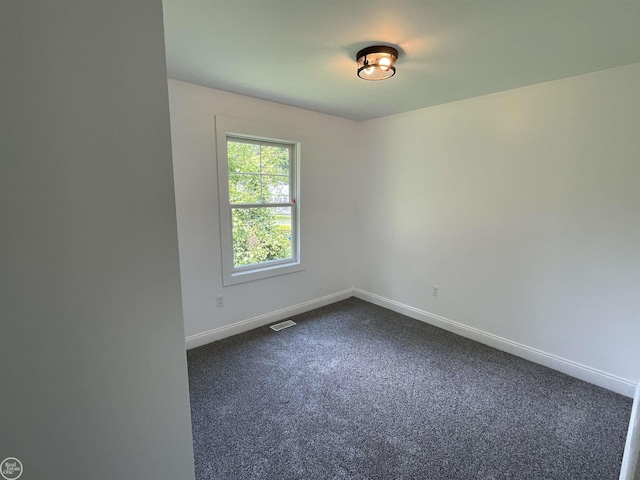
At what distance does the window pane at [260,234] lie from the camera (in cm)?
309

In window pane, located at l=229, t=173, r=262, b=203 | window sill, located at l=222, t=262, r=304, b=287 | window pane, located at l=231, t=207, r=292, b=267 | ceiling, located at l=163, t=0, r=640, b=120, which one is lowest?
window sill, located at l=222, t=262, r=304, b=287

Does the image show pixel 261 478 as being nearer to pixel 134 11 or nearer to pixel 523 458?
pixel 523 458

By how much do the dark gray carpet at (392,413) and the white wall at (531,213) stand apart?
1.40 feet

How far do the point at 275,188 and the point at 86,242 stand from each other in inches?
104

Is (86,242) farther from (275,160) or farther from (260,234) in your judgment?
(275,160)

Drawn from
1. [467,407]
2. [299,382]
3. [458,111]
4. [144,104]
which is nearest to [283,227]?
[299,382]

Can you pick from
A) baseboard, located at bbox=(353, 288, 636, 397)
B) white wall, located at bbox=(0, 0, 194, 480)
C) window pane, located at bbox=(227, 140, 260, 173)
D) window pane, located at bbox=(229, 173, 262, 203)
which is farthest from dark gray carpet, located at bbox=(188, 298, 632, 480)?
window pane, located at bbox=(227, 140, 260, 173)

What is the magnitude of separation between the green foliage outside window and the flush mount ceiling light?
1502 mm

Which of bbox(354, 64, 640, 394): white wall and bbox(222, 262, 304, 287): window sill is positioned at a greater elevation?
bbox(354, 64, 640, 394): white wall

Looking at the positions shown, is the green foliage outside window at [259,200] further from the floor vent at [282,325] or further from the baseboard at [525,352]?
the baseboard at [525,352]

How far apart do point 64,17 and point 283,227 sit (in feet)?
9.28

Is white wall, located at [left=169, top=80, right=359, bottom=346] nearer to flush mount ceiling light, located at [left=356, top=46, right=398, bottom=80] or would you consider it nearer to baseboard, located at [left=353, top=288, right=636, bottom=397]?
baseboard, located at [left=353, top=288, right=636, bottom=397]

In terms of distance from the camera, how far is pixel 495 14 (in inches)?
57.1

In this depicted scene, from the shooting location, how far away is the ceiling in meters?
1.42
